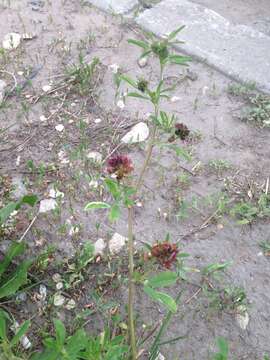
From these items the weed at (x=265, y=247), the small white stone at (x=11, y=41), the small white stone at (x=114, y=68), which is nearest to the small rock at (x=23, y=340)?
the weed at (x=265, y=247)

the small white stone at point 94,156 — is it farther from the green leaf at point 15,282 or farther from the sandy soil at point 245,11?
the sandy soil at point 245,11

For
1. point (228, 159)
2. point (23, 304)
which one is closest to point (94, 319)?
point (23, 304)

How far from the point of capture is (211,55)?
2.76 meters

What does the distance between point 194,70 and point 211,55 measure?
0.17 meters

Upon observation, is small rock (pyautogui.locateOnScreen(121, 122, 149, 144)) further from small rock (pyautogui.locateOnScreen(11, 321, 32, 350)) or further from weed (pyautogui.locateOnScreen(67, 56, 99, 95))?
small rock (pyautogui.locateOnScreen(11, 321, 32, 350))

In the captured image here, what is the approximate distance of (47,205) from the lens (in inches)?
78.7

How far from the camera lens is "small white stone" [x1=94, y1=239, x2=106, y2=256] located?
185cm

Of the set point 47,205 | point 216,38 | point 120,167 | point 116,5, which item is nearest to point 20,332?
point 120,167

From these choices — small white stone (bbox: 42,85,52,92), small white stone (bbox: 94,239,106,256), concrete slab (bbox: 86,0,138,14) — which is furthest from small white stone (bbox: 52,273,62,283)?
concrete slab (bbox: 86,0,138,14)

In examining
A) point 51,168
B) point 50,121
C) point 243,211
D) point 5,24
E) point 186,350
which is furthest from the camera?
point 5,24

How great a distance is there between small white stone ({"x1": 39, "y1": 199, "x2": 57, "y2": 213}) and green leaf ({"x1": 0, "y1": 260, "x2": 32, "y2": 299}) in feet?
1.20

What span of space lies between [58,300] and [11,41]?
1.67 metres

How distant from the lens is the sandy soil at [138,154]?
67.4 inches

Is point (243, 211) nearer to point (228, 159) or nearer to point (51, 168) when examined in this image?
point (228, 159)
